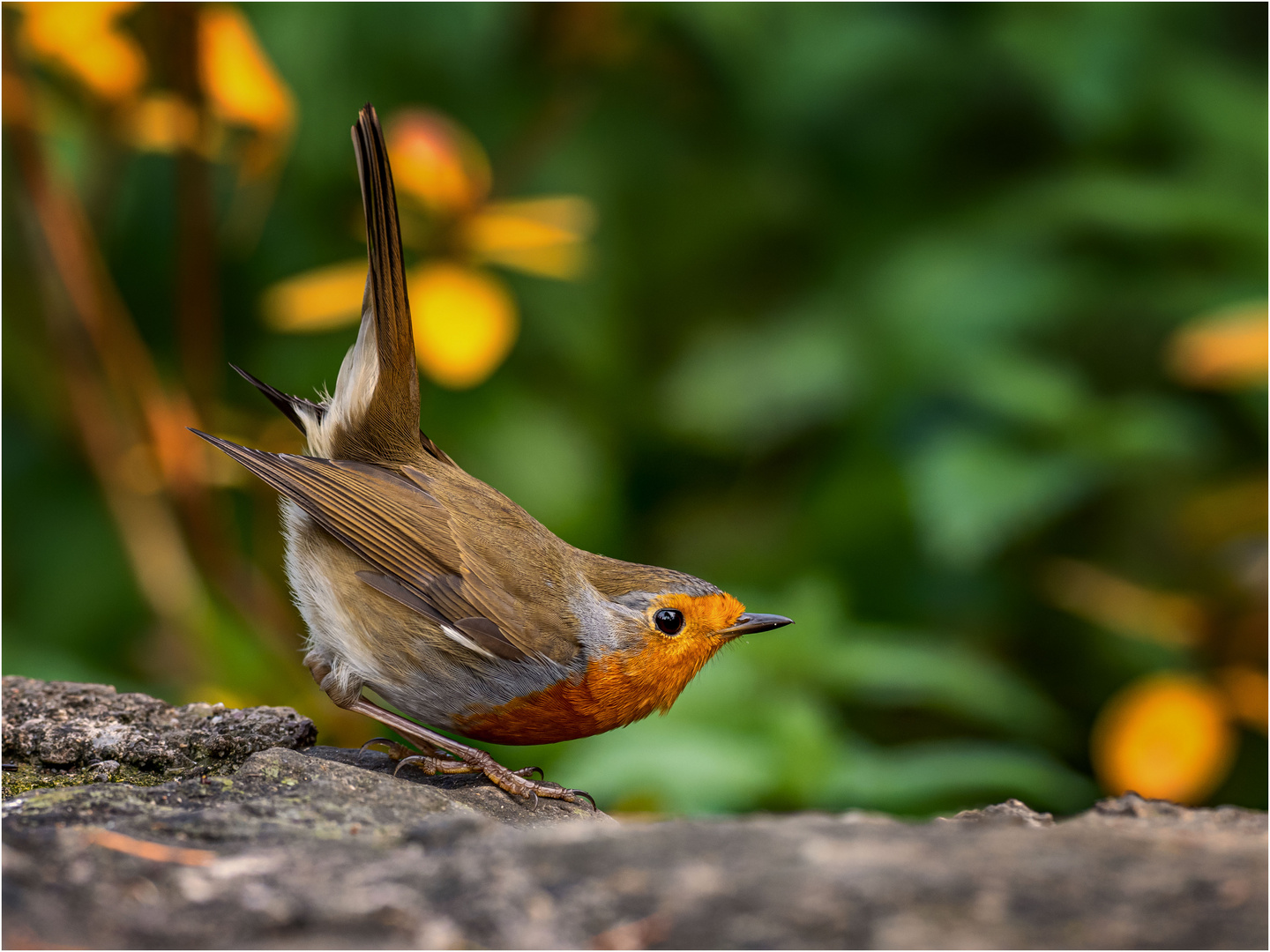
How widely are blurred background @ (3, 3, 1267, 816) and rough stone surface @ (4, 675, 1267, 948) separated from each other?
1409 millimetres

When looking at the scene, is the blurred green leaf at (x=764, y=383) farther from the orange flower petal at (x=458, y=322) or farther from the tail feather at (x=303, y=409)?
the tail feather at (x=303, y=409)

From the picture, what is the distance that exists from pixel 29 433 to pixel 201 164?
180cm

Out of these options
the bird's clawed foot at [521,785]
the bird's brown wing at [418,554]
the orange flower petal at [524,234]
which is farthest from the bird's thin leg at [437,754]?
the orange flower petal at [524,234]

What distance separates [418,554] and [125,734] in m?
0.75

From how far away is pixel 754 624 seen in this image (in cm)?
303

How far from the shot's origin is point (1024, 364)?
4684 millimetres

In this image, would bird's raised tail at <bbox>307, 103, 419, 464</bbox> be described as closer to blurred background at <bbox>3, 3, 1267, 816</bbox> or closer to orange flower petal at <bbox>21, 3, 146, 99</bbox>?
blurred background at <bbox>3, 3, 1267, 816</bbox>

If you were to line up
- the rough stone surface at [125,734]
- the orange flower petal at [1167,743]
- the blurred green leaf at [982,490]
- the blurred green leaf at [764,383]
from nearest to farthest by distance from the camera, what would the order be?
1. the rough stone surface at [125,734]
2. the orange flower petal at [1167,743]
3. the blurred green leaf at [982,490]
4. the blurred green leaf at [764,383]

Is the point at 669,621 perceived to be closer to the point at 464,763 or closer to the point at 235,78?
the point at 464,763

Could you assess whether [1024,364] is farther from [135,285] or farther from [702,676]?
[135,285]

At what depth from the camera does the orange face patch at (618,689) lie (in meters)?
2.79

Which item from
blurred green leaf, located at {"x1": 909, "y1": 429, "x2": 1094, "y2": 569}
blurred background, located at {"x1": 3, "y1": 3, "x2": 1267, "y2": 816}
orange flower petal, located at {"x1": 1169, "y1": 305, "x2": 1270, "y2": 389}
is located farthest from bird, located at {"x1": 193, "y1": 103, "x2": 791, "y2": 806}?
orange flower petal, located at {"x1": 1169, "y1": 305, "x2": 1270, "y2": 389}

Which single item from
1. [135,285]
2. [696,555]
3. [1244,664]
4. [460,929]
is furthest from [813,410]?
[460,929]

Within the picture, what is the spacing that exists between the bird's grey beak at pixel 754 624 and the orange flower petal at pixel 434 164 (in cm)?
175
